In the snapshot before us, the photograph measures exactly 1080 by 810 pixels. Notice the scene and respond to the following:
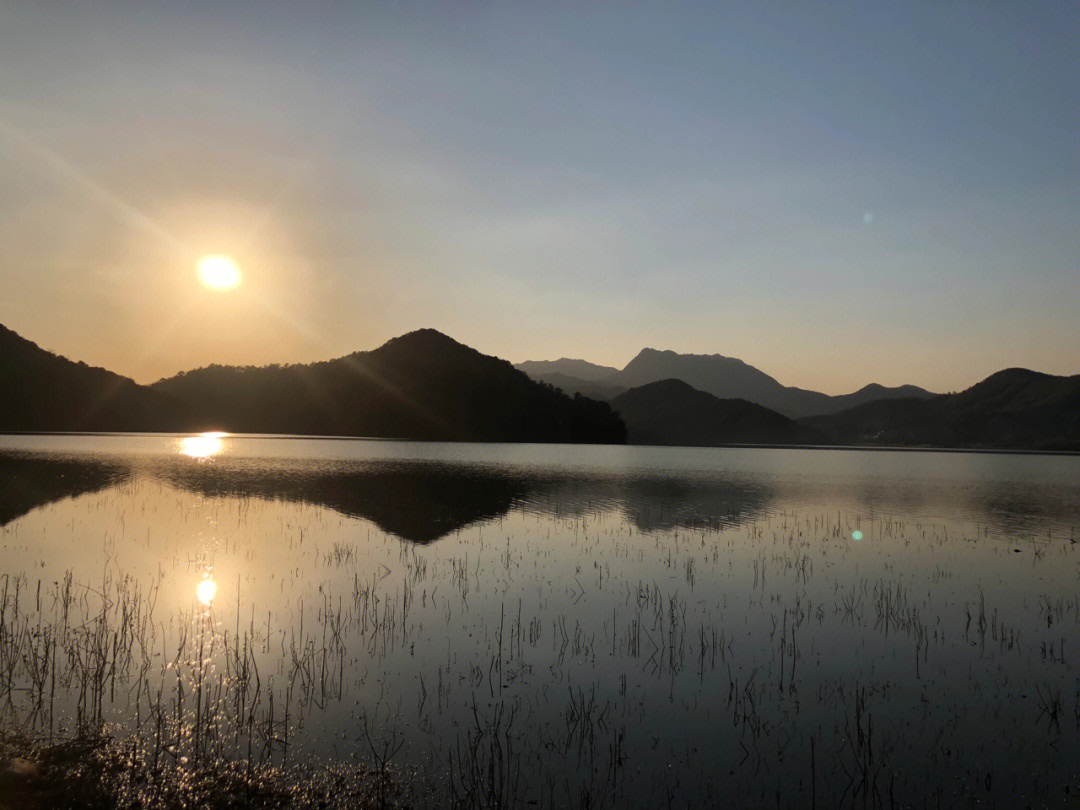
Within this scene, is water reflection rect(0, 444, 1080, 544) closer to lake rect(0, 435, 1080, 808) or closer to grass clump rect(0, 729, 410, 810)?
lake rect(0, 435, 1080, 808)

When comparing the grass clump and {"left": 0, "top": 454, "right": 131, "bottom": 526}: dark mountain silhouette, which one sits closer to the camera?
the grass clump

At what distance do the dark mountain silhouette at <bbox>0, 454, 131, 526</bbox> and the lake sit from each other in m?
3.33

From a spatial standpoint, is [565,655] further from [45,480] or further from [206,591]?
[45,480]

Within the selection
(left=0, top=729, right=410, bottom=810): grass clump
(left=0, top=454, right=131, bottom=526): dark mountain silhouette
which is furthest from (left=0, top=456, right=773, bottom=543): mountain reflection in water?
(left=0, top=729, right=410, bottom=810): grass clump

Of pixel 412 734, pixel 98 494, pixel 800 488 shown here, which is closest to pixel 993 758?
pixel 412 734

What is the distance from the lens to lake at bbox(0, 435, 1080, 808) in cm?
1052

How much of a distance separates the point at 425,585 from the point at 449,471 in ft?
196

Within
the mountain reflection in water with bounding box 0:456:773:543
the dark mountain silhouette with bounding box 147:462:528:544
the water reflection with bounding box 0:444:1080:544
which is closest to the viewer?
the dark mountain silhouette with bounding box 147:462:528:544

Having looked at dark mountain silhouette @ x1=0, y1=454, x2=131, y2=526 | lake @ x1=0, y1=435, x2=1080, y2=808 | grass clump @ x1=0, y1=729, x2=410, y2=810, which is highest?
dark mountain silhouette @ x1=0, y1=454, x2=131, y2=526

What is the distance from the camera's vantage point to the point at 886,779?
1034 centimetres

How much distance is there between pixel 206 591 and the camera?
20938mm

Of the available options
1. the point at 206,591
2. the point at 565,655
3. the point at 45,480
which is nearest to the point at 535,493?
the point at 206,591

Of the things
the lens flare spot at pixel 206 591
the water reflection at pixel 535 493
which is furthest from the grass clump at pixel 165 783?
the water reflection at pixel 535 493

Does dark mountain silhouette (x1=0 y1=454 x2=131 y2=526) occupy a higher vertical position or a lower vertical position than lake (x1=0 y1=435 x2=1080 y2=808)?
higher
